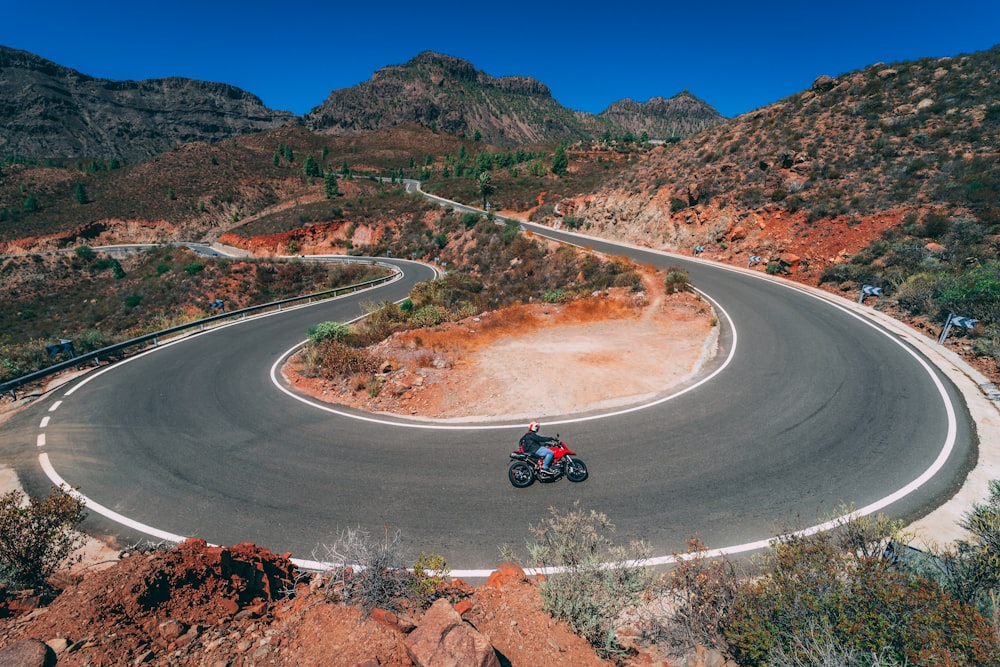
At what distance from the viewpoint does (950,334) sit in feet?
45.5

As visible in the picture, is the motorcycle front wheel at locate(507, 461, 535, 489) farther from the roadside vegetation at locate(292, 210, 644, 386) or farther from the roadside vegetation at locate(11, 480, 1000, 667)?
the roadside vegetation at locate(292, 210, 644, 386)

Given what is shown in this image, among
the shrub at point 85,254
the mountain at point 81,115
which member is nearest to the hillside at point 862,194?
the shrub at point 85,254

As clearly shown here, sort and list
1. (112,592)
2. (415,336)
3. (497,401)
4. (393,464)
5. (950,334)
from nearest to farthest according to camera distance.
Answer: (112,592), (393,464), (497,401), (950,334), (415,336)

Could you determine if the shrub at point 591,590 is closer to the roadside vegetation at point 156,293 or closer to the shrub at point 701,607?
the shrub at point 701,607

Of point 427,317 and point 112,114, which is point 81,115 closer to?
point 112,114

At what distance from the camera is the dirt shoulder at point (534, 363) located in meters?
11.1

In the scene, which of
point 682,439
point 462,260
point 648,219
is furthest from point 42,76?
point 682,439

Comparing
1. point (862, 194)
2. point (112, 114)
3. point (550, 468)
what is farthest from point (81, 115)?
point (862, 194)

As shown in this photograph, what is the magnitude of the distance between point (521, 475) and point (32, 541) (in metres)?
7.06

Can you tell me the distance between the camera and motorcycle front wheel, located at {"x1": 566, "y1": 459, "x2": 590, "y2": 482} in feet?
25.3

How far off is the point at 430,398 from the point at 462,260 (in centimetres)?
2608

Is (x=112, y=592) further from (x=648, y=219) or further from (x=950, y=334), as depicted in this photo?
(x=648, y=219)

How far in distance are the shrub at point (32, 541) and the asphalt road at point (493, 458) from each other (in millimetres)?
1888

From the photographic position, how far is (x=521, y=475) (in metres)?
7.69
